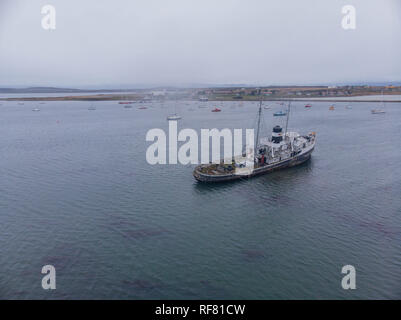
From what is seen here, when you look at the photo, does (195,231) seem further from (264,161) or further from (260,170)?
(264,161)

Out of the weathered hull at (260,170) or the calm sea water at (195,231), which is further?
the weathered hull at (260,170)

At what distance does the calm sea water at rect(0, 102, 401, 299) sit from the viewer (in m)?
23.4

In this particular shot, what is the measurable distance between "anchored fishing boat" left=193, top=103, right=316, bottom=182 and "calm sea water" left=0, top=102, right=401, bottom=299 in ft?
5.85

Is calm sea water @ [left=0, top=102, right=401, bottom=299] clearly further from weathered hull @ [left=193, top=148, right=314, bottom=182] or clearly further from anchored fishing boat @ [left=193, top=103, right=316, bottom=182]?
anchored fishing boat @ [left=193, top=103, right=316, bottom=182]

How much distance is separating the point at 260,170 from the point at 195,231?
72.7 feet

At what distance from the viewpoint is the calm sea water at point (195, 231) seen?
922 inches

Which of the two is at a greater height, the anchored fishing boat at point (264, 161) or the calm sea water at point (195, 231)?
the anchored fishing boat at point (264, 161)

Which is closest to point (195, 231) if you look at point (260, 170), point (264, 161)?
point (260, 170)

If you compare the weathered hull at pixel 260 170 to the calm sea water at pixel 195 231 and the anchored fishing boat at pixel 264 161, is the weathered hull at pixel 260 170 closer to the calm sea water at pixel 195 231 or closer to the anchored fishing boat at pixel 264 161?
the anchored fishing boat at pixel 264 161

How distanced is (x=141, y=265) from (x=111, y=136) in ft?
231

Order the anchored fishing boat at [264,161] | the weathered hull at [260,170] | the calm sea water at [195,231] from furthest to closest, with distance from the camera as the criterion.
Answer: the anchored fishing boat at [264,161], the weathered hull at [260,170], the calm sea water at [195,231]

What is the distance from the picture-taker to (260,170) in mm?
49656

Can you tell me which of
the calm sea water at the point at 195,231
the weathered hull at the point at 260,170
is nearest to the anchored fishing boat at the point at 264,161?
the weathered hull at the point at 260,170

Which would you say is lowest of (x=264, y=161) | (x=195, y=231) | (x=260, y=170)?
(x=195, y=231)
